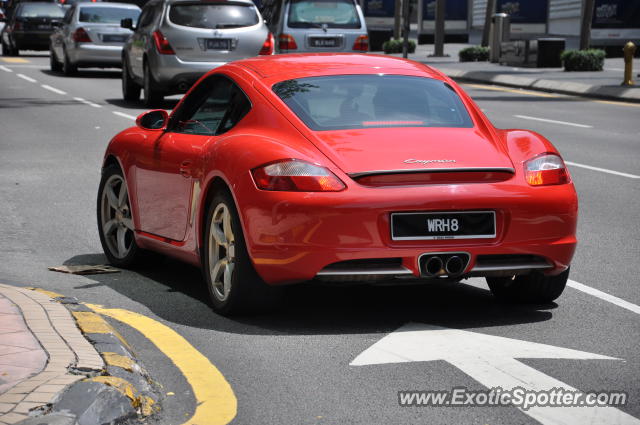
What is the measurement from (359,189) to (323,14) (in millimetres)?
19585

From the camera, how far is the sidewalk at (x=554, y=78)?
82.0ft

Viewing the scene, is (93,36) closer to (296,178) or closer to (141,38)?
(141,38)

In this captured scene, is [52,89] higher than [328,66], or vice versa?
[328,66]

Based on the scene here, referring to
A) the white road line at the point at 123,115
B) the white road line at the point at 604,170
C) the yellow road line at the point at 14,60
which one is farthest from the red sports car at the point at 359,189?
the yellow road line at the point at 14,60

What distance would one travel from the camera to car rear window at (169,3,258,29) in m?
20.9

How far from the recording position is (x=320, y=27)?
24953mm

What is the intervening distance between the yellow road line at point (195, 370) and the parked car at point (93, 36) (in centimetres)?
2289

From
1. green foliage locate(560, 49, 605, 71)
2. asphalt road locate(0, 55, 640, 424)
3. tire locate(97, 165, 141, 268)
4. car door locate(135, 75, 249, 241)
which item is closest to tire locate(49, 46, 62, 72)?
green foliage locate(560, 49, 605, 71)

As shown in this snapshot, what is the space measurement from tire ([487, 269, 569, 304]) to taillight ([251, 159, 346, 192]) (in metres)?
1.32

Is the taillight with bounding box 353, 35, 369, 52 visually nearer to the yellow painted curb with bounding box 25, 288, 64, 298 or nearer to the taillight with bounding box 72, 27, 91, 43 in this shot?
the taillight with bounding box 72, 27, 91, 43

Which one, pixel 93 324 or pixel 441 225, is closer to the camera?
pixel 93 324

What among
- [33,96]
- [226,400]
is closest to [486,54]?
[33,96]

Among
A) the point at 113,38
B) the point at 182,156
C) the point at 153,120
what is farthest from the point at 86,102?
the point at 182,156

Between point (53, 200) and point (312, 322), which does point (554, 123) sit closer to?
point (53, 200)
